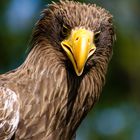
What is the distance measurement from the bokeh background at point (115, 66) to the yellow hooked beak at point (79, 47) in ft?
37.5

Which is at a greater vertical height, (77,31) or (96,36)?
(77,31)

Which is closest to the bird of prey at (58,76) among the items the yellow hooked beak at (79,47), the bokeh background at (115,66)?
the yellow hooked beak at (79,47)

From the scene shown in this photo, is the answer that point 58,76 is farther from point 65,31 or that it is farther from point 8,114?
point 8,114

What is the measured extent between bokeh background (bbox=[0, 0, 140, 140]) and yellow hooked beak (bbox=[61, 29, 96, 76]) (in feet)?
37.5

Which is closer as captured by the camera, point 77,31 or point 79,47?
point 79,47

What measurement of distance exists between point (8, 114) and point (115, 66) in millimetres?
13303

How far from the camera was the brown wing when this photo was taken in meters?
9.38

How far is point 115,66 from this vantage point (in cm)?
2262

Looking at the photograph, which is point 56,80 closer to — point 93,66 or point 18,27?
point 93,66

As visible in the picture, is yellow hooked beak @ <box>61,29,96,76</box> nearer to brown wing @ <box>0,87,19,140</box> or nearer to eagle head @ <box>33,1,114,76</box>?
eagle head @ <box>33,1,114,76</box>

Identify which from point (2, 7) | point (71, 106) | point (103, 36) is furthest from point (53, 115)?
point (2, 7)

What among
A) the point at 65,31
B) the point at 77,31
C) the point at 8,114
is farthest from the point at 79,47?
the point at 8,114

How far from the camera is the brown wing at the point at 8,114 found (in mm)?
9383

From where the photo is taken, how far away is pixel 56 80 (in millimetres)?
9875
